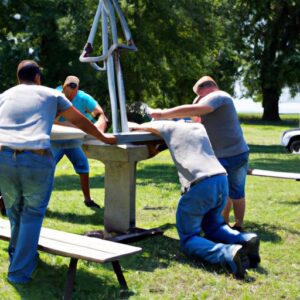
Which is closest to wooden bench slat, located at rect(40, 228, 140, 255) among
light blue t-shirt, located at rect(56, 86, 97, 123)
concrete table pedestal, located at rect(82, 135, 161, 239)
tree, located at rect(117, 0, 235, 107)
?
concrete table pedestal, located at rect(82, 135, 161, 239)

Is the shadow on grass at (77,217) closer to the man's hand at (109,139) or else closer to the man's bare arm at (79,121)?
the man's hand at (109,139)

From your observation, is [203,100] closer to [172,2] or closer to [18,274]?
[18,274]

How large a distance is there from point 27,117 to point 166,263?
6.71ft

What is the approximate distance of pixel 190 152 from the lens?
18.5 ft

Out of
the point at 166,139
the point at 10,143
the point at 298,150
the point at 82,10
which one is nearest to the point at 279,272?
the point at 166,139

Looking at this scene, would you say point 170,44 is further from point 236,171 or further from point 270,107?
point 270,107

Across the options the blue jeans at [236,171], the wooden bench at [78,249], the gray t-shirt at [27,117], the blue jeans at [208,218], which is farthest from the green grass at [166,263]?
the gray t-shirt at [27,117]

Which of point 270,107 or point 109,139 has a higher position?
point 109,139

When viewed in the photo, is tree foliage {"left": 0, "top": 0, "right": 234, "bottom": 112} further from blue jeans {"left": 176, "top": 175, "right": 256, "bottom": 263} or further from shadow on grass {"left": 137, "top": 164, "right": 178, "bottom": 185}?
blue jeans {"left": 176, "top": 175, "right": 256, "bottom": 263}

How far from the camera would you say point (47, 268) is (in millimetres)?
5344

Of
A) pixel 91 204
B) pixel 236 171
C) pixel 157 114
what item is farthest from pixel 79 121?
pixel 91 204

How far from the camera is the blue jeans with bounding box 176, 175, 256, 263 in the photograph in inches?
217

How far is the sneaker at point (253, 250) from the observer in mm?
5520

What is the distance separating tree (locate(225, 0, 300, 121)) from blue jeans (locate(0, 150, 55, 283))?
26.1 metres
